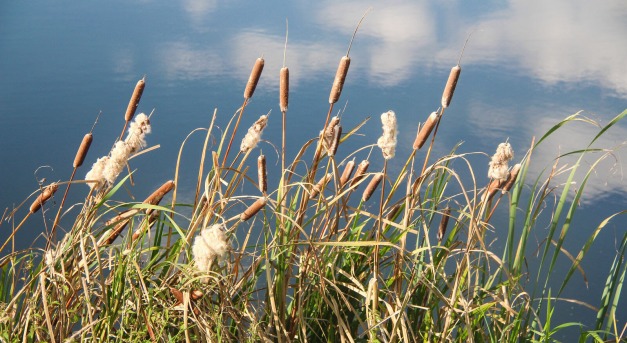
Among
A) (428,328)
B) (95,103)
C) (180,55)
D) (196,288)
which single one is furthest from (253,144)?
(180,55)

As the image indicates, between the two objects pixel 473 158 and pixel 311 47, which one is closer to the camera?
pixel 473 158

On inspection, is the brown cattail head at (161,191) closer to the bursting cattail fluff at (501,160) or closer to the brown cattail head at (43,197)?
the brown cattail head at (43,197)

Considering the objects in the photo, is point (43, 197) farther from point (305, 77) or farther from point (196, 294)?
point (305, 77)

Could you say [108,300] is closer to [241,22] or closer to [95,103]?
[95,103]

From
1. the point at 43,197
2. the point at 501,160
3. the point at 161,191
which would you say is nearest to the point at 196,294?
the point at 161,191

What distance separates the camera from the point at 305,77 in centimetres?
353

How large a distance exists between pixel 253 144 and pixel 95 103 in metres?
2.18

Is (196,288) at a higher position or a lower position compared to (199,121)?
higher

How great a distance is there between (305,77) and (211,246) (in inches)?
103

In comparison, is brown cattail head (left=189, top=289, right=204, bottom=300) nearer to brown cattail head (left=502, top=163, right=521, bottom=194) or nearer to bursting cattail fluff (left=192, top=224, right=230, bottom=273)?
bursting cattail fluff (left=192, top=224, right=230, bottom=273)

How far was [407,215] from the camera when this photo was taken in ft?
3.98

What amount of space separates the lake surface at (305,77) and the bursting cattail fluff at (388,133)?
1.31m

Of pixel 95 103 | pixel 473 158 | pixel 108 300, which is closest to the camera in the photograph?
pixel 108 300

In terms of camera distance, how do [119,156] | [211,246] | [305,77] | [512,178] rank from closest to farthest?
[211,246], [119,156], [512,178], [305,77]
